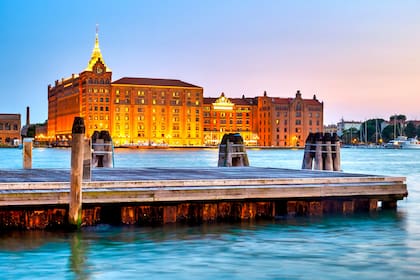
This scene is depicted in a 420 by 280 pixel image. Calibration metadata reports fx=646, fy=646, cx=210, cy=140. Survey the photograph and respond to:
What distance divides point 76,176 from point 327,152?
53.5 feet

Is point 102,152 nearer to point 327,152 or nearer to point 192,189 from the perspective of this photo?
point 327,152

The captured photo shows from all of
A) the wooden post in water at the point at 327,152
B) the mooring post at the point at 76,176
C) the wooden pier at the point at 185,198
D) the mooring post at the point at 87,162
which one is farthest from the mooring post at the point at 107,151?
the mooring post at the point at 76,176

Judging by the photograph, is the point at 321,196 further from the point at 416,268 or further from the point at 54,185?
the point at 54,185

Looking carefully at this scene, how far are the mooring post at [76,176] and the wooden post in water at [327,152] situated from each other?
1559 centimetres

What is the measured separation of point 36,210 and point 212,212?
527cm

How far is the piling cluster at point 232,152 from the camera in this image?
31375 mm

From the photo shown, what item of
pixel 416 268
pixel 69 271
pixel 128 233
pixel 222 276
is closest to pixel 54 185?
pixel 128 233

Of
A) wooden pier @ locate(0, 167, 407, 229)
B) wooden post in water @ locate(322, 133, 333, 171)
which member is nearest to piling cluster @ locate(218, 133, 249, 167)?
wooden post in water @ locate(322, 133, 333, 171)

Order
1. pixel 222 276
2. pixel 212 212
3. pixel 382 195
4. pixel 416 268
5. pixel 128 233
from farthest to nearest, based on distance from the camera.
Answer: pixel 382 195 < pixel 212 212 < pixel 128 233 < pixel 416 268 < pixel 222 276

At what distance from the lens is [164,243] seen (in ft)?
56.8

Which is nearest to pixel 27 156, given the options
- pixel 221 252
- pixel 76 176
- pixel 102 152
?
pixel 102 152

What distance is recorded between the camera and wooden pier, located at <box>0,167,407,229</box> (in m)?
17.4

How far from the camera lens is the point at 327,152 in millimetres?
30203

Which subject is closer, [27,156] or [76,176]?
[76,176]
